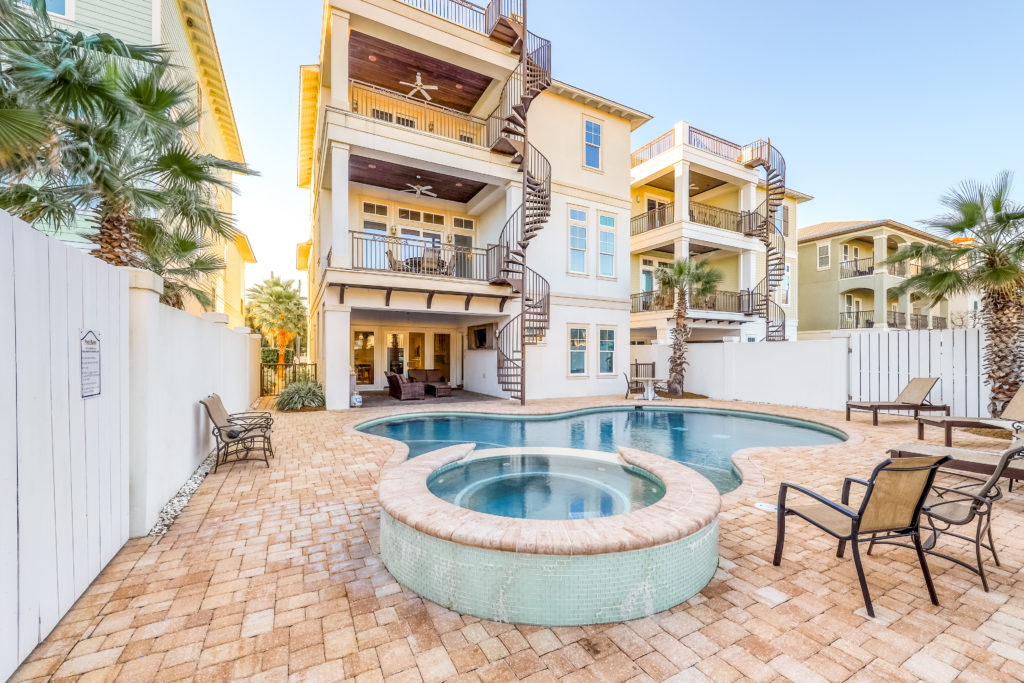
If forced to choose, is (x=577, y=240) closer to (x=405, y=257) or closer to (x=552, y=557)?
(x=405, y=257)

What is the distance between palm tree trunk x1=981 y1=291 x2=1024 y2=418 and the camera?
7.77 m

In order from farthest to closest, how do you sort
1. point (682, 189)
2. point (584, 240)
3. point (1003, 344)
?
point (682, 189) → point (584, 240) → point (1003, 344)

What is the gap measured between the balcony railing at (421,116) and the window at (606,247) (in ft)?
15.9

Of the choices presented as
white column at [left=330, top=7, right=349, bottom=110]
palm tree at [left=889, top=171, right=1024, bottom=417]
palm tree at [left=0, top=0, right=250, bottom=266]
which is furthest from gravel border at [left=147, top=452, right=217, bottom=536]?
palm tree at [left=889, top=171, right=1024, bottom=417]

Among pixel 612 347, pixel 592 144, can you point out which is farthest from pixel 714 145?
pixel 612 347

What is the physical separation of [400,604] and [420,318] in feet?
44.1

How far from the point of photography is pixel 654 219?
17.8 m

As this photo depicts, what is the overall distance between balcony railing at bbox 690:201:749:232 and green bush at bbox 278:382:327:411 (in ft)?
50.7

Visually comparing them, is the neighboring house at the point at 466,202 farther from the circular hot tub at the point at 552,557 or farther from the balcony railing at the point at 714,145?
the circular hot tub at the point at 552,557

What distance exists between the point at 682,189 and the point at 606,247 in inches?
178

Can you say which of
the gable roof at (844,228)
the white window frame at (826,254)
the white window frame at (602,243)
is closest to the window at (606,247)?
the white window frame at (602,243)

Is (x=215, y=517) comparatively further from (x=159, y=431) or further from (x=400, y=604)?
(x=400, y=604)

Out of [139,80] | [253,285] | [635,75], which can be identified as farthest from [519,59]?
[253,285]

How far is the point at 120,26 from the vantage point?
826 cm
